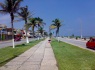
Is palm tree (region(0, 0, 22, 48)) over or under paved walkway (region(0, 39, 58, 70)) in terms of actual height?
over

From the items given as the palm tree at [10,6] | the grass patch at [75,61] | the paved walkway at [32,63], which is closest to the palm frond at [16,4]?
the palm tree at [10,6]

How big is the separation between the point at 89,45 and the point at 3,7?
13638 millimetres

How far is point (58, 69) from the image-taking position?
38.3 ft

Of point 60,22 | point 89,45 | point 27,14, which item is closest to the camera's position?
point 89,45

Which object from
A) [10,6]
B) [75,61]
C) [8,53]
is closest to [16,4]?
[10,6]

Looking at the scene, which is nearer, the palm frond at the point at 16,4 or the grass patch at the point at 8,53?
the grass patch at the point at 8,53

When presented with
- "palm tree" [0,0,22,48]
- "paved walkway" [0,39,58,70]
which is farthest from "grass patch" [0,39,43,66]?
"palm tree" [0,0,22,48]

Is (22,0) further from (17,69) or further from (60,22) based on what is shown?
(60,22)

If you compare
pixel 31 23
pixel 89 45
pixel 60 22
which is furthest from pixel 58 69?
pixel 31 23

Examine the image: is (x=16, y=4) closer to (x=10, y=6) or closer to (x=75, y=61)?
(x=10, y=6)

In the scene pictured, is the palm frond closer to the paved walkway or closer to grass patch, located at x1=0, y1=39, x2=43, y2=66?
grass patch, located at x1=0, y1=39, x2=43, y2=66

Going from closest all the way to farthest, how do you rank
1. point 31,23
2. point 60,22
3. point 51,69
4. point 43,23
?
point 51,69
point 60,22
point 31,23
point 43,23

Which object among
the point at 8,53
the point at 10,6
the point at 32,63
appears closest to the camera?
the point at 32,63

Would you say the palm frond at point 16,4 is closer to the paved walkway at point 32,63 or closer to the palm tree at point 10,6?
the palm tree at point 10,6
